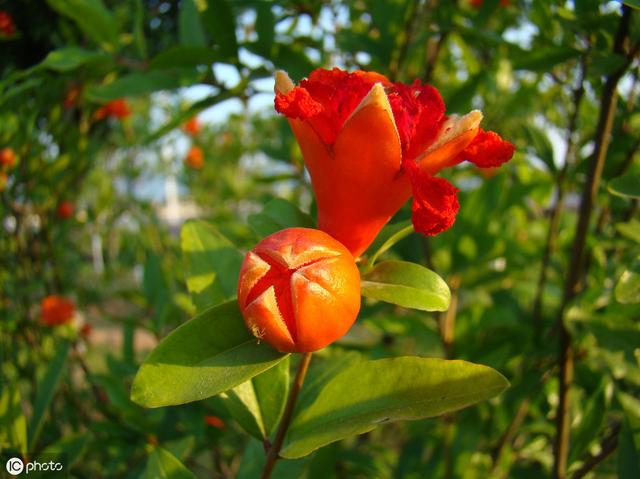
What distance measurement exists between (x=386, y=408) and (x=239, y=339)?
134 mm

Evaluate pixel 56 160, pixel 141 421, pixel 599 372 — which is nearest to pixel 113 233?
pixel 56 160

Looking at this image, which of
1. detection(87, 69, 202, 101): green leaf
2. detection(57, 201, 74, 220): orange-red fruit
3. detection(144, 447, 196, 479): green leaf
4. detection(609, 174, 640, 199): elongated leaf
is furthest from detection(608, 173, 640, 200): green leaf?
detection(57, 201, 74, 220): orange-red fruit

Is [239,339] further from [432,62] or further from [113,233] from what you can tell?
[113,233]

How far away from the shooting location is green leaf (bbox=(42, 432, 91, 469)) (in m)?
0.76

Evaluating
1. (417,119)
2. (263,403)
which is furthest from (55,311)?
(417,119)

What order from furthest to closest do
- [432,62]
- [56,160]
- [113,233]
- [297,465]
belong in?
1. [113,233]
2. [56,160]
3. [432,62]
4. [297,465]

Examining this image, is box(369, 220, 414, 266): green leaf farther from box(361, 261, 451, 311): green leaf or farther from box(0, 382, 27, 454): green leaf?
box(0, 382, 27, 454): green leaf

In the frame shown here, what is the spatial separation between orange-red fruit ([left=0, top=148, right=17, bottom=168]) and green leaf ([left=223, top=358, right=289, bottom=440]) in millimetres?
1151

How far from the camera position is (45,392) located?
0.82 m

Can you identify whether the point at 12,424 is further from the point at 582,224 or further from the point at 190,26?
the point at 582,224

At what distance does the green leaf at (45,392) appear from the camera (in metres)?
0.79

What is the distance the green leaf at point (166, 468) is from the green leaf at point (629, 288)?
46 centimetres

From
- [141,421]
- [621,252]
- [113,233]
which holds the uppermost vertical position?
[621,252]

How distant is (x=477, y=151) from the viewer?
1.60 ft
